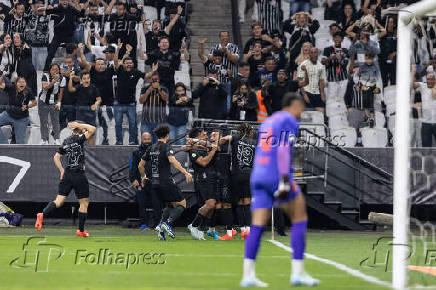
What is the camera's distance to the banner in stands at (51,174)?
20.3m

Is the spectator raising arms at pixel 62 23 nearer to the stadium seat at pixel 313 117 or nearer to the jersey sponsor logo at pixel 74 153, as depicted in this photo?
the jersey sponsor logo at pixel 74 153

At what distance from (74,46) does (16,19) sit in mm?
2524

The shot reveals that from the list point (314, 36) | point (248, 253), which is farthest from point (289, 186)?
point (314, 36)

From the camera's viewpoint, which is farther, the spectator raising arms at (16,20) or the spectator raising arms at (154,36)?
the spectator raising arms at (16,20)

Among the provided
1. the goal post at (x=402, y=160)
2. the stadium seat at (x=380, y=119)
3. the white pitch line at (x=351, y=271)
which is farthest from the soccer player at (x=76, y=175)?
Answer: the goal post at (x=402, y=160)

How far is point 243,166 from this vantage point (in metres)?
17.2

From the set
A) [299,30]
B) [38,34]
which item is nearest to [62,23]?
[38,34]

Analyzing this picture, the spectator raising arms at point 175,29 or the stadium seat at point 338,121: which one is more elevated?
the spectator raising arms at point 175,29

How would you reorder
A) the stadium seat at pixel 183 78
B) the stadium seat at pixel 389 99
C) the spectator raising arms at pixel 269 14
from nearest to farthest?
the stadium seat at pixel 389 99, the stadium seat at pixel 183 78, the spectator raising arms at pixel 269 14

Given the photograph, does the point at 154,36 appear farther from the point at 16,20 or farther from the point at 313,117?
the point at 313,117

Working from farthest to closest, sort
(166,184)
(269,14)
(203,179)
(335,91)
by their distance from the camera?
(269,14) < (335,91) < (203,179) < (166,184)

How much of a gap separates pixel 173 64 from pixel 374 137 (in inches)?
222

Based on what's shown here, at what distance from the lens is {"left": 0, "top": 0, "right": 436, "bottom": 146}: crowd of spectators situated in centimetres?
1984

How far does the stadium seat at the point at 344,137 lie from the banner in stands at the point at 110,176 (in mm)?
223
